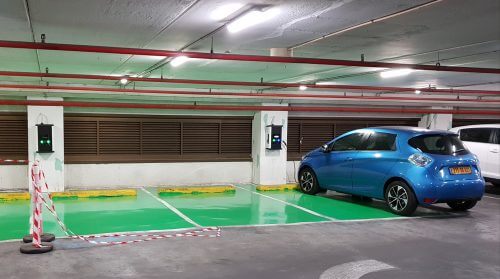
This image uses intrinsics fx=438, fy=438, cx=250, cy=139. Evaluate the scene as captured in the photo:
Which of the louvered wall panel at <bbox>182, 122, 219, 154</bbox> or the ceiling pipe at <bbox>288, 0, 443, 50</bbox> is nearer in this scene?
the ceiling pipe at <bbox>288, 0, 443, 50</bbox>

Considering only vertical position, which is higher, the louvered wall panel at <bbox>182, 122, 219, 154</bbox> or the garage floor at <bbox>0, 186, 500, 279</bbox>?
the louvered wall panel at <bbox>182, 122, 219, 154</bbox>

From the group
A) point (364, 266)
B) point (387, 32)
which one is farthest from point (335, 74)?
point (364, 266)

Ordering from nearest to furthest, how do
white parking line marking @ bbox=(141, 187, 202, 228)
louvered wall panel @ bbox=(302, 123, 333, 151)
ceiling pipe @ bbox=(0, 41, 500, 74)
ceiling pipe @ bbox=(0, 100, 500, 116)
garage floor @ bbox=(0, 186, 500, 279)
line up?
ceiling pipe @ bbox=(0, 41, 500, 74), garage floor @ bbox=(0, 186, 500, 279), white parking line marking @ bbox=(141, 187, 202, 228), ceiling pipe @ bbox=(0, 100, 500, 116), louvered wall panel @ bbox=(302, 123, 333, 151)

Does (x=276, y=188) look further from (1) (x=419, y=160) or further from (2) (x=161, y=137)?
(1) (x=419, y=160)

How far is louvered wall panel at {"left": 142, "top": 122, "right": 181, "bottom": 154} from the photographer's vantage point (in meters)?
12.1

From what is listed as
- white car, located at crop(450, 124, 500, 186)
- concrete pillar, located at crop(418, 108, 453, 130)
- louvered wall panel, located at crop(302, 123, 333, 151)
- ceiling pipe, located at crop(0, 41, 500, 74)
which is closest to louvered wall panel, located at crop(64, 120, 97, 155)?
louvered wall panel, located at crop(302, 123, 333, 151)

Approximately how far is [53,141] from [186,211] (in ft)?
14.2

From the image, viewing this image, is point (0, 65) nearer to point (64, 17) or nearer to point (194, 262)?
point (64, 17)

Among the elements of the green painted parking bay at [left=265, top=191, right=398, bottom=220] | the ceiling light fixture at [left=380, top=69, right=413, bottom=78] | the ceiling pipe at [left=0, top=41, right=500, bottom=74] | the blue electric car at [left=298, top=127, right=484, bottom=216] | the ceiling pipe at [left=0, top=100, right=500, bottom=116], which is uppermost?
the ceiling light fixture at [left=380, top=69, right=413, bottom=78]

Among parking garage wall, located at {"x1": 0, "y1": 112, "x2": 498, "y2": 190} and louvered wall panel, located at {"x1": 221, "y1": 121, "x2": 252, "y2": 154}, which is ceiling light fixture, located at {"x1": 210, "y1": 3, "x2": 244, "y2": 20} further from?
louvered wall panel, located at {"x1": 221, "y1": 121, "x2": 252, "y2": 154}

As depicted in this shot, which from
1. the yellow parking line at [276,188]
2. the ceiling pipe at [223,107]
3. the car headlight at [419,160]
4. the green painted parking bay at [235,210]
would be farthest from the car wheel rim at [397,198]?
the ceiling pipe at [223,107]

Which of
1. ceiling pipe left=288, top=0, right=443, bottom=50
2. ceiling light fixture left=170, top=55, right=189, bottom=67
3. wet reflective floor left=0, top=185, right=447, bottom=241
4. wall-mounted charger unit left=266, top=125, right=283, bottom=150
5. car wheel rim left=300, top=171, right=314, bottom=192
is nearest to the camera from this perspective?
ceiling pipe left=288, top=0, right=443, bottom=50

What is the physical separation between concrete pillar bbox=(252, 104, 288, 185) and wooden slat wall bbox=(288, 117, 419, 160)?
796mm

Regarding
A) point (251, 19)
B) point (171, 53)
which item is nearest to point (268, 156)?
point (171, 53)
